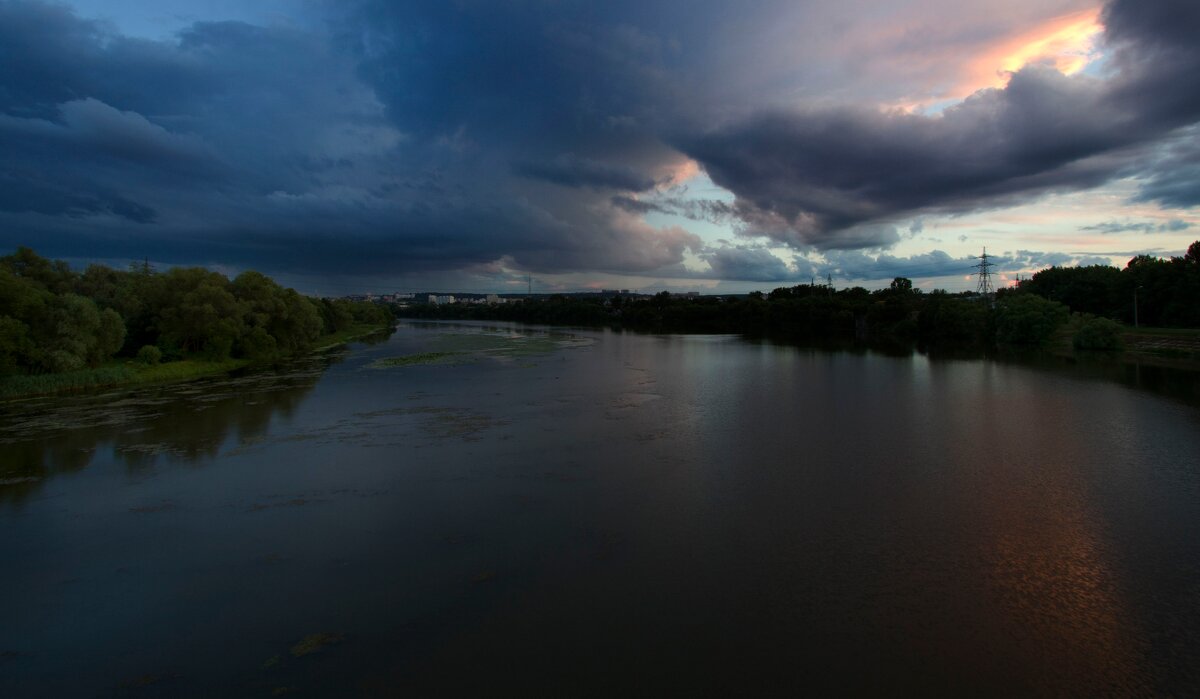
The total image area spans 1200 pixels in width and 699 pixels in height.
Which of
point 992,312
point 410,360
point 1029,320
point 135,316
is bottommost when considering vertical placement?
point 410,360

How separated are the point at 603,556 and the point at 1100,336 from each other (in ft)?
131

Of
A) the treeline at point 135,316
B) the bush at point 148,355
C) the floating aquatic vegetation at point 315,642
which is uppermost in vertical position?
the treeline at point 135,316

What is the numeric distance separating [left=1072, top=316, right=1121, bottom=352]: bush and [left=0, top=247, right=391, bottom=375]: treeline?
1914 inches

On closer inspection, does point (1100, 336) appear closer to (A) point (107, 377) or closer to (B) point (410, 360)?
(B) point (410, 360)

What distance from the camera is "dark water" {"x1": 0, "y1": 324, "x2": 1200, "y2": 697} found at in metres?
5.28

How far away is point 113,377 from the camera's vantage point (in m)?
22.6

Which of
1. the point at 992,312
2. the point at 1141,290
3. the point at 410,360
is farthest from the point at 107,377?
the point at 1141,290

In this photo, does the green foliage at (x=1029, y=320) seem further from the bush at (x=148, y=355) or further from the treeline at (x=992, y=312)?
the bush at (x=148, y=355)

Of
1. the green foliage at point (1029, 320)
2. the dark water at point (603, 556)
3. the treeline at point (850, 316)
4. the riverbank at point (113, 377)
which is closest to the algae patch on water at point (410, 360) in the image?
the riverbank at point (113, 377)

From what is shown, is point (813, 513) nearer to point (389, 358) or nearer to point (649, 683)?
point (649, 683)

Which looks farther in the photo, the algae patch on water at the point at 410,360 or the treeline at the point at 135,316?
the algae patch on water at the point at 410,360

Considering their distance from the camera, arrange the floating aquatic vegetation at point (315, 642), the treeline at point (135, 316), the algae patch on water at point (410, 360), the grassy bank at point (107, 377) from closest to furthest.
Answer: the floating aquatic vegetation at point (315, 642), the grassy bank at point (107, 377), the treeline at point (135, 316), the algae patch on water at point (410, 360)

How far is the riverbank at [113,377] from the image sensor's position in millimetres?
19672

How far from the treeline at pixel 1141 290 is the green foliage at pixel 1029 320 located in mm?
7437
